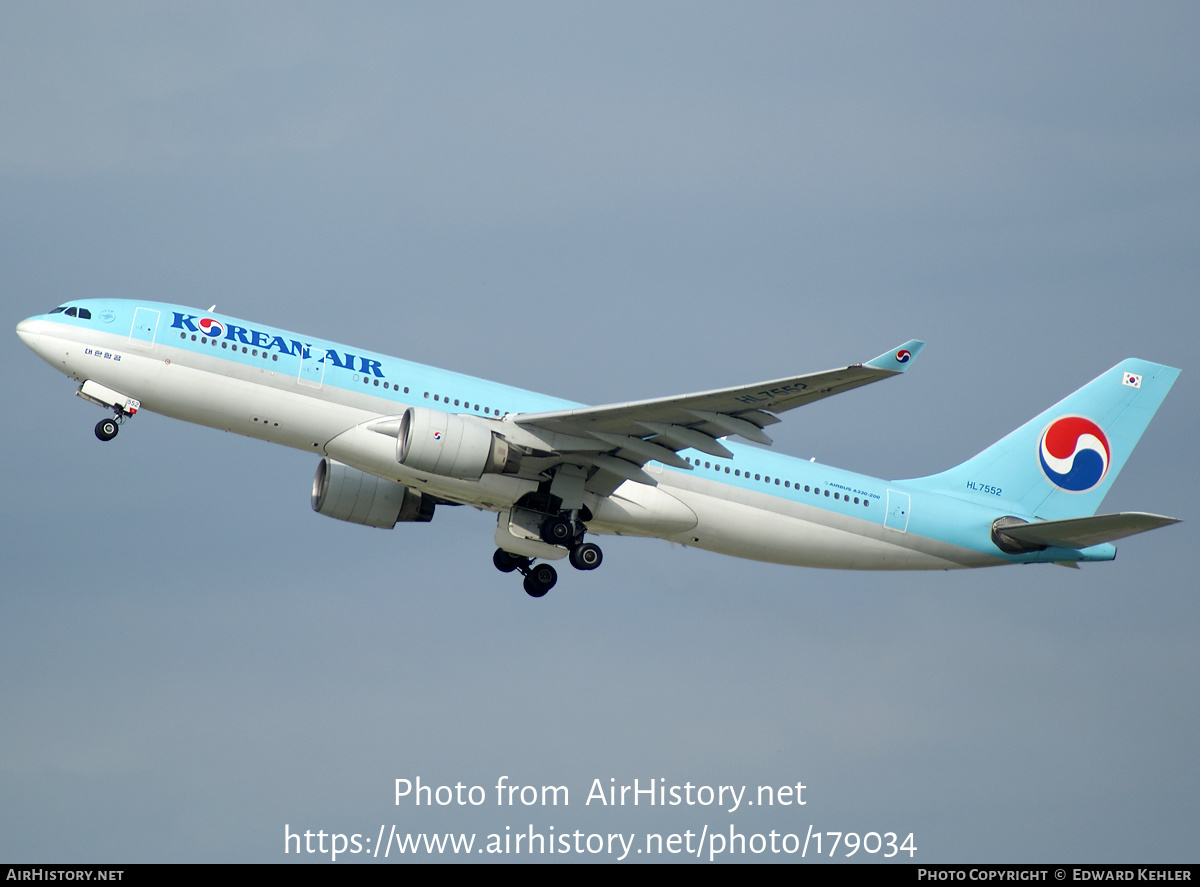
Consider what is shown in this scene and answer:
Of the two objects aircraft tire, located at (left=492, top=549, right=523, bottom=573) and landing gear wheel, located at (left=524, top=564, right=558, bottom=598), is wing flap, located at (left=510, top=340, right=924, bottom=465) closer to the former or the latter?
landing gear wheel, located at (left=524, top=564, right=558, bottom=598)

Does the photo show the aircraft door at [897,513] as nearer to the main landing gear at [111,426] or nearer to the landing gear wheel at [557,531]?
the landing gear wheel at [557,531]

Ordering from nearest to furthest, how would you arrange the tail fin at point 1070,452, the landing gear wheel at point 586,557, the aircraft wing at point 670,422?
the aircraft wing at point 670,422 < the landing gear wheel at point 586,557 < the tail fin at point 1070,452

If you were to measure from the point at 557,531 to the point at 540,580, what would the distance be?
3.93m

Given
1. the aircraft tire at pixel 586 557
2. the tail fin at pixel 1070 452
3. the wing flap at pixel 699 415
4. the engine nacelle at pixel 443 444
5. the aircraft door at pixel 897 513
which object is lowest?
the aircraft tire at pixel 586 557

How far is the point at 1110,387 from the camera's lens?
4303 centimetres

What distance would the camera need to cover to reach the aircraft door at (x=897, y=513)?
1544 inches

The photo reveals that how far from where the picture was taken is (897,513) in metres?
39.3

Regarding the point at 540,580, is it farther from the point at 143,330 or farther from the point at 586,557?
the point at 143,330

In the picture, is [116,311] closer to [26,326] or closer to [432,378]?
[26,326]

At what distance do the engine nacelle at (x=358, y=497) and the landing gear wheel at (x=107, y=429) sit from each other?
21.2 ft

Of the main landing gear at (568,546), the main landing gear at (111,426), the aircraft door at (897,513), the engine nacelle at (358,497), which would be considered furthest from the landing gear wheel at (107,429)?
the aircraft door at (897,513)

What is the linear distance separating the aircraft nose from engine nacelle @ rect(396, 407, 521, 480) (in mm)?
9220

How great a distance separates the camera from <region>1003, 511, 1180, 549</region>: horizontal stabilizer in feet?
118

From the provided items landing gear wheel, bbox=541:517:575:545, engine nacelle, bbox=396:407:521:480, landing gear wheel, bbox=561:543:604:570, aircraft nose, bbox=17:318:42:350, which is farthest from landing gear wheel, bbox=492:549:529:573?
aircraft nose, bbox=17:318:42:350
